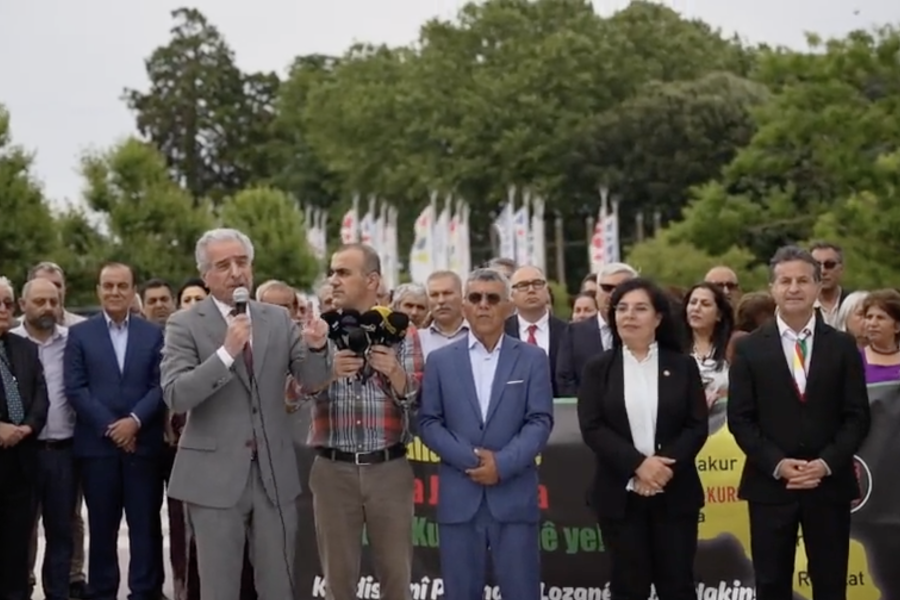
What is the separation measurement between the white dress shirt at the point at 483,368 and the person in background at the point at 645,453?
476 millimetres

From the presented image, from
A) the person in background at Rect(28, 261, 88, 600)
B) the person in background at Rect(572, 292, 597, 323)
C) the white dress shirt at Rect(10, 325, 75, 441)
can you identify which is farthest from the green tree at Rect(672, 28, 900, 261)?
the white dress shirt at Rect(10, 325, 75, 441)

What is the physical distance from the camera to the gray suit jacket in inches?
305

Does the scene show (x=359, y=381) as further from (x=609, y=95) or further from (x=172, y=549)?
(x=609, y=95)

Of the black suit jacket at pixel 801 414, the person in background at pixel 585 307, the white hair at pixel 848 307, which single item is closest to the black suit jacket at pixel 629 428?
the black suit jacket at pixel 801 414

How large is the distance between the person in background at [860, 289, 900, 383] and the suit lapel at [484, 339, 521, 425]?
2518 millimetres

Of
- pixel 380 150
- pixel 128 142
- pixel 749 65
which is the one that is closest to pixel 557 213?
pixel 380 150

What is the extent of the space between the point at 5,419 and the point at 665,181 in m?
65.3

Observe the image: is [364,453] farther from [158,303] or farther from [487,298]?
[158,303]

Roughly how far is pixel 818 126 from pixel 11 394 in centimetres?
2866

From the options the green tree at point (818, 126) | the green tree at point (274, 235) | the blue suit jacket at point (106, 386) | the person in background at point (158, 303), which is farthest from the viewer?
the green tree at point (274, 235)

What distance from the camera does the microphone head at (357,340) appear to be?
25.3 feet

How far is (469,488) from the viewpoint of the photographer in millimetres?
8258

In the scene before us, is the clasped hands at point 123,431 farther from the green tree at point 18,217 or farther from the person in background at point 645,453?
the green tree at point 18,217

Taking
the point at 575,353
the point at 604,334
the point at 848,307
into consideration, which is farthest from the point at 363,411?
the point at 848,307
